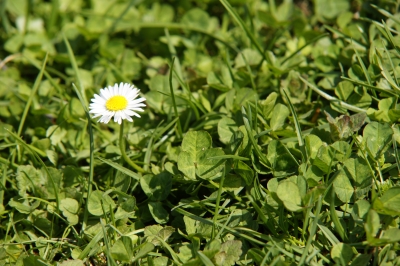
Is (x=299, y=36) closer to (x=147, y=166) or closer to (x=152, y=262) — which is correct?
(x=147, y=166)

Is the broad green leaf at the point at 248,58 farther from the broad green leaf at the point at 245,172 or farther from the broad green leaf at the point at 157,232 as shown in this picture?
the broad green leaf at the point at 157,232

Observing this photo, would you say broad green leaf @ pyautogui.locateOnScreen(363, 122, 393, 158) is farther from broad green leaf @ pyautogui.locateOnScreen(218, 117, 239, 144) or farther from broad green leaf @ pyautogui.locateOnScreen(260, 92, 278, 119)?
broad green leaf @ pyautogui.locateOnScreen(218, 117, 239, 144)

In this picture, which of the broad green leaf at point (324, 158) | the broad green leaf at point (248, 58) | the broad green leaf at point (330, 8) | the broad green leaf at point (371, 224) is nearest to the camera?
the broad green leaf at point (371, 224)

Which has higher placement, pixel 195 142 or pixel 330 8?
pixel 330 8

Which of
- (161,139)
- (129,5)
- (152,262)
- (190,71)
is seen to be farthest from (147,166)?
(129,5)

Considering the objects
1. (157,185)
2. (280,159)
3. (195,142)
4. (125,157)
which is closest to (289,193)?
(280,159)

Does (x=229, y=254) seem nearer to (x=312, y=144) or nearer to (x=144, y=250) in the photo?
(x=144, y=250)

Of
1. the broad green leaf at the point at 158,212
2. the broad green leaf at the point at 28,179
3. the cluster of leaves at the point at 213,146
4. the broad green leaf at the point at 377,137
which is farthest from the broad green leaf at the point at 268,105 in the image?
the broad green leaf at the point at 28,179
